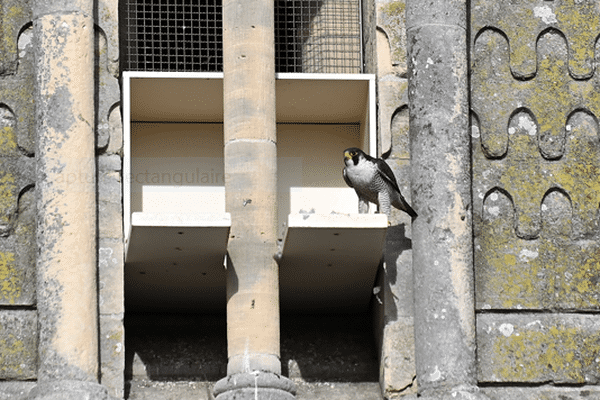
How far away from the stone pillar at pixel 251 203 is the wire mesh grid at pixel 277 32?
0.92 meters

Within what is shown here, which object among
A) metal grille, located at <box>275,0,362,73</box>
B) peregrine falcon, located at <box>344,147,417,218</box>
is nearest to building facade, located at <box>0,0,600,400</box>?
peregrine falcon, located at <box>344,147,417,218</box>

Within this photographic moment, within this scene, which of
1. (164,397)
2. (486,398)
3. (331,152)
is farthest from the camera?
(331,152)

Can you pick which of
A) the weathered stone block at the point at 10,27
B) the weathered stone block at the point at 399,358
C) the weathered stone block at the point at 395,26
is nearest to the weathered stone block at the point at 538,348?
the weathered stone block at the point at 399,358

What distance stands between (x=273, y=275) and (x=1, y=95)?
2496mm

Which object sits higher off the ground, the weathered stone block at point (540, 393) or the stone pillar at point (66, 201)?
the stone pillar at point (66, 201)

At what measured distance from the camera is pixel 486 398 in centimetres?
901

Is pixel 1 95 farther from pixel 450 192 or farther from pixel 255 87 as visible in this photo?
pixel 450 192

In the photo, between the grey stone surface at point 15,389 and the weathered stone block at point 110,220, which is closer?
the grey stone surface at point 15,389

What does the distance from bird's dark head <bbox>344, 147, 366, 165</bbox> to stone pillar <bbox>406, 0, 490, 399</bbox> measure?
1.35ft

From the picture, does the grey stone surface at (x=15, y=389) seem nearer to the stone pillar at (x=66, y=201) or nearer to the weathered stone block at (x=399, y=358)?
the stone pillar at (x=66, y=201)

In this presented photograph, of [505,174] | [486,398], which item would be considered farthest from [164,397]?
[505,174]

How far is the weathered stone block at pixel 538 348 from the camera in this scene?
30.8ft

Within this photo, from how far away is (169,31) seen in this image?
11.6 meters

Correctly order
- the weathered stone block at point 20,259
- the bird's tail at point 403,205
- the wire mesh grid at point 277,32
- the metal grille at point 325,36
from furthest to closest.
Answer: the metal grille at point 325,36 → the wire mesh grid at point 277,32 → the bird's tail at point 403,205 → the weathered stone block at point 20,259
